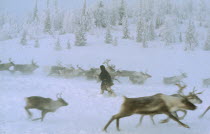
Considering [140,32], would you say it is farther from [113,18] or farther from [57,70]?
[113,18]

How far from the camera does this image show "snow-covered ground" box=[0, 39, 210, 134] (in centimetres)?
553

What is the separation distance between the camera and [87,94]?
10.9 m

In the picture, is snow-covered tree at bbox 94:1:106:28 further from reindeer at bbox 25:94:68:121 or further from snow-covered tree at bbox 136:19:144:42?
reindeer at bbox 25:94:68:121

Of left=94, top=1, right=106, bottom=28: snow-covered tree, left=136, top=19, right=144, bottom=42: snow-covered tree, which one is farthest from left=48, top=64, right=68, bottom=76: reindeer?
left=94, top=1, right=106, bottom=28: snow-covered tree

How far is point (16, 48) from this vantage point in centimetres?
3012

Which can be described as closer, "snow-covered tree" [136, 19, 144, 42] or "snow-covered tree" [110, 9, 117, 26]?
"snow-covered tree" [136, 19, 144, 42]

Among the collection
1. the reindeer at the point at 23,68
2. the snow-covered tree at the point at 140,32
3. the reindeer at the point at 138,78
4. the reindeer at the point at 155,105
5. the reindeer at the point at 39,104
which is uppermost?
the snow-covered tree at the point at 140,32

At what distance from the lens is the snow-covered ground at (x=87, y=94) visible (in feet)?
18.1

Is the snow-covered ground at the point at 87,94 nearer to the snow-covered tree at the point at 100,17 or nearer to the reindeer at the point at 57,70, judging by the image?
the reindeer at the point at 57,70

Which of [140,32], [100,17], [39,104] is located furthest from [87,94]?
[100,17]

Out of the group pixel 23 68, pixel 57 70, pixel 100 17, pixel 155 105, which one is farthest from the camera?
pixel 100 17

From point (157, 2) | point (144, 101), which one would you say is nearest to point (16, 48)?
point (144, 101)

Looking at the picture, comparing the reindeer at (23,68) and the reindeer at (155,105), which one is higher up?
the reindeer at (155,105)

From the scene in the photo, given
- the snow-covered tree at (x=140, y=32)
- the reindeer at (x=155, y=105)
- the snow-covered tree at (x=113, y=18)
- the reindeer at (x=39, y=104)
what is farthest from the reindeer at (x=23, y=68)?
the snow-covered tree at (x=113, y=18)
